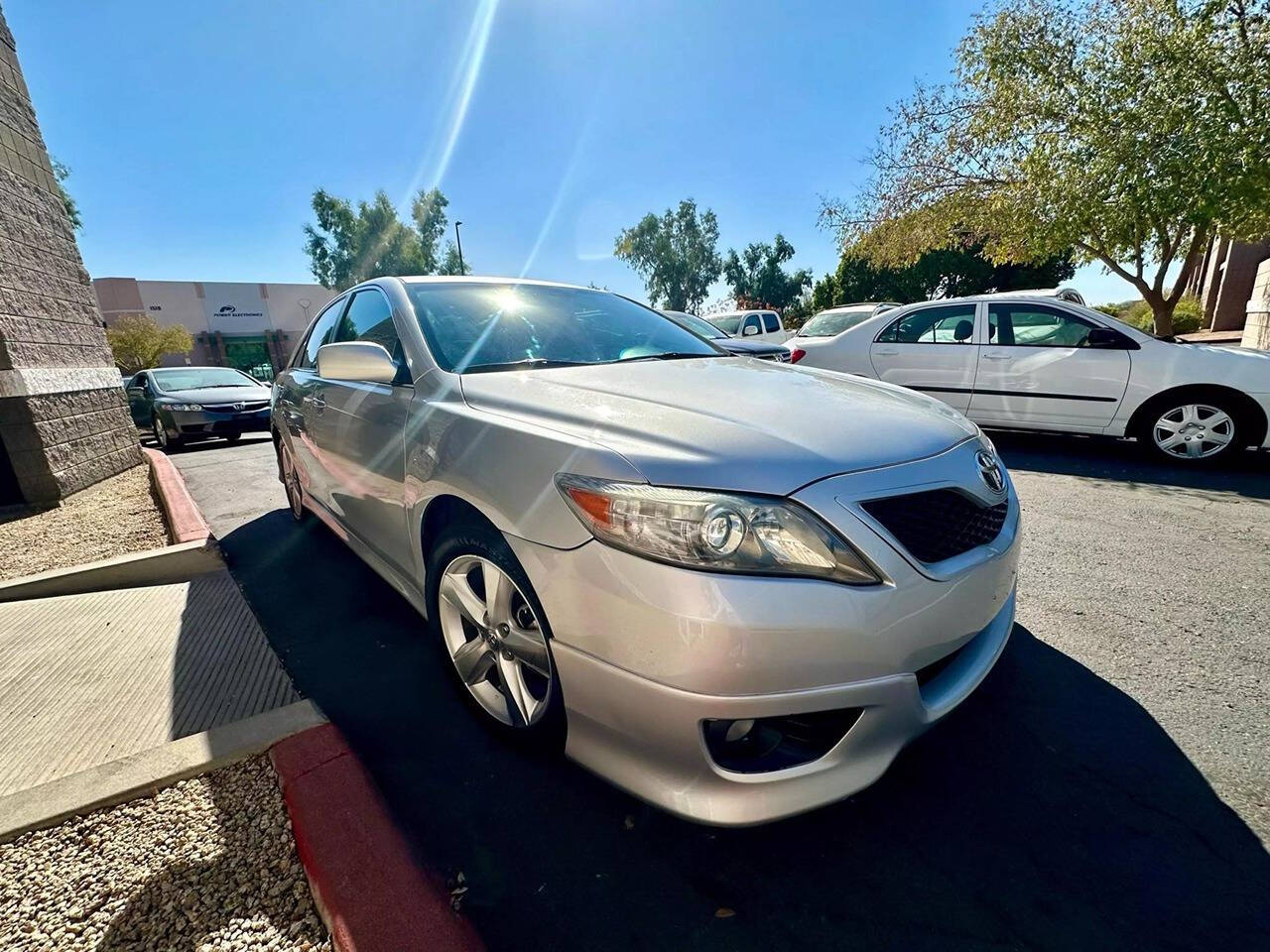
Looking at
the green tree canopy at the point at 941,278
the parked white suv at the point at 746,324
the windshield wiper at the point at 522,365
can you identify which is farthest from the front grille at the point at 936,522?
the green tree canopy at the point at 941,278

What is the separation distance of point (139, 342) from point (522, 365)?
107 feet

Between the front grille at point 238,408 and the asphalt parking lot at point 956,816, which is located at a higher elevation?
the front grille at point 238,408

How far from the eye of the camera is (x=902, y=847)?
1.50 metres

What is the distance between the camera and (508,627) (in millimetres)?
1780

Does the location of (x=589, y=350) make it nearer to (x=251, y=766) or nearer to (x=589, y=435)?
(x=589, y=435)

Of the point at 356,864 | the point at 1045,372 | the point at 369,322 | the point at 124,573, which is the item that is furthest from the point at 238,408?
the point at 1045,372

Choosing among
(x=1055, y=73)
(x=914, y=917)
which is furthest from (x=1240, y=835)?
(x=1055, y=73)

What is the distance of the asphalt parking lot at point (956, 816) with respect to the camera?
1.32 meters

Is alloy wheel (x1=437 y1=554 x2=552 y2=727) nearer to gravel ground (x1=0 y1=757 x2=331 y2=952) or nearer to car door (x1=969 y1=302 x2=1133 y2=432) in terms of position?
gravel ground (x1=0 y1=757 x2=331 y2=952)

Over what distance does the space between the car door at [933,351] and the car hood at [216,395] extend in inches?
373

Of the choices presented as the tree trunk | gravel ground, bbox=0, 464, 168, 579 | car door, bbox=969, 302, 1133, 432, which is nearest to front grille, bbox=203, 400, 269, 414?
gravel ground, bbox=0, 464, 168, 579

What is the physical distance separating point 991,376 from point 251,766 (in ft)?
21.8

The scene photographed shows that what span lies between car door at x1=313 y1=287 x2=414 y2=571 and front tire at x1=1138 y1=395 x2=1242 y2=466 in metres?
6.36

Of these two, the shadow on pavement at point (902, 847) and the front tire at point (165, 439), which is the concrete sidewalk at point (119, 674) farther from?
the front tire at point (165, 439)
